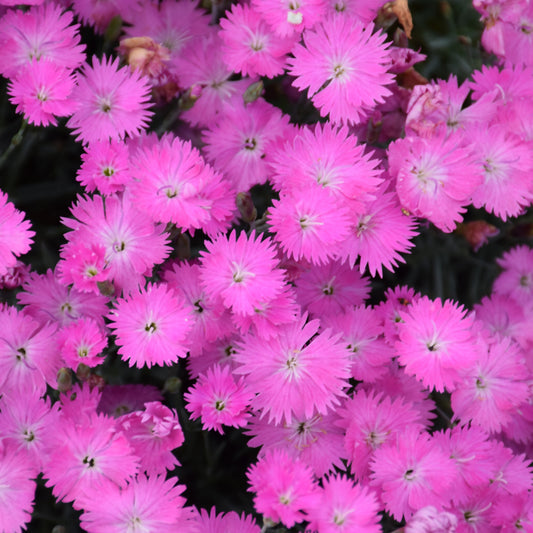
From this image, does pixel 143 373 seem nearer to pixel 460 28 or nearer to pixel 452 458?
pixel 452 458

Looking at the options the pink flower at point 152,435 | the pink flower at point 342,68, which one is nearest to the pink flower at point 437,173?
the pink flower at point 342,68

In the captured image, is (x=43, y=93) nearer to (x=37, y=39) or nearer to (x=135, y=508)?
(x=37, y=39)

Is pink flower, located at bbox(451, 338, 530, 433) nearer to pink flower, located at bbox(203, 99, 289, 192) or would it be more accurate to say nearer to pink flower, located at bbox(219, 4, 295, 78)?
pink flower, located at bbox(203, 99, 289, 192)

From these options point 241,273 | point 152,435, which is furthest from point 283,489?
point 241,273

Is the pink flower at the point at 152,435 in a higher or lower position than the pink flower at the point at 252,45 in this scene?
lower

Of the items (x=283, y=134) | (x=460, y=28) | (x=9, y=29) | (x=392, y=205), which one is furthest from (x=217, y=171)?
(x=460, y=28)

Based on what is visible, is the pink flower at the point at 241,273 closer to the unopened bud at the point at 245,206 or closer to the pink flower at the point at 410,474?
the unopened bud at the point at 245,206

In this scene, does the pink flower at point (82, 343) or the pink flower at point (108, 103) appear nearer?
the pink flower at point (82, 343)
